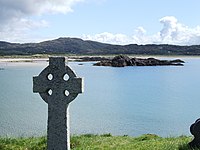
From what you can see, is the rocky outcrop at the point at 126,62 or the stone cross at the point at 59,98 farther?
the rocky outcrop at the point at 126,62

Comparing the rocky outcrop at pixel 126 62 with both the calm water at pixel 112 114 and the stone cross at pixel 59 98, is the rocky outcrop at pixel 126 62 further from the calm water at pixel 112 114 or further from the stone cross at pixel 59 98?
the stone cross at pixel 59 98

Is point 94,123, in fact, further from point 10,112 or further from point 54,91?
point 54,91

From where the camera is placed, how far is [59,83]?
9461 millimetres

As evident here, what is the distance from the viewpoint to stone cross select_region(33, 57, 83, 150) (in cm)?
934

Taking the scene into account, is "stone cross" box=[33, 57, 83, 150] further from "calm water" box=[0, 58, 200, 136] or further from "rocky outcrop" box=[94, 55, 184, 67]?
"rocky outcrop" box=[94, 55, 184, 67]

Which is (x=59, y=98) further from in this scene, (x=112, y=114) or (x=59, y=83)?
(x=112, y=114)

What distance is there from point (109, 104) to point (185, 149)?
25.6 m

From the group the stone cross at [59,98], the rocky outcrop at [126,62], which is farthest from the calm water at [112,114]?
the rocky outcrop at [126,62]

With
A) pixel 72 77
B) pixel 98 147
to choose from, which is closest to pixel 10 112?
pixel 98 147

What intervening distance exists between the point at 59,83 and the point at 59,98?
37 centimetres

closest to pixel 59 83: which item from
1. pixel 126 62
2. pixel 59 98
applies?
pixel 59 98

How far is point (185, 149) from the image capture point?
400 inches

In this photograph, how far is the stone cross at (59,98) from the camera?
30.6 feet

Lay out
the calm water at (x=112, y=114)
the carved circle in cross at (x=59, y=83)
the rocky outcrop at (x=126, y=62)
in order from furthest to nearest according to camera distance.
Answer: the rocky outcrop at (x=126, y=62) < the calm water at (x=112, y=114) < the carved circle in cross at (x=59, y=83)
